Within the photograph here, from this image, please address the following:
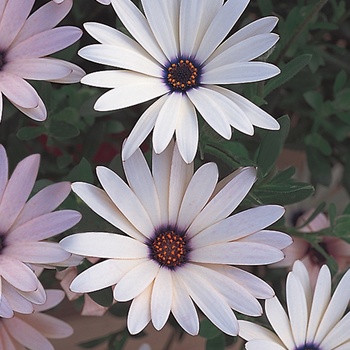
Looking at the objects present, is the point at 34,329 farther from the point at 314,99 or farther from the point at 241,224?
the point at 314,99

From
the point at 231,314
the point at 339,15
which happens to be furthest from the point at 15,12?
the point at 339,15

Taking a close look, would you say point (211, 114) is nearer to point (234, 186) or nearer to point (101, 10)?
point (234, 186)

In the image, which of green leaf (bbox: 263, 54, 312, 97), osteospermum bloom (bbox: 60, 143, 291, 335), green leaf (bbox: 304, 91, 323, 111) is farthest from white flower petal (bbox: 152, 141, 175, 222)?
green leaf (bbox: 304, 91, 323, 111)

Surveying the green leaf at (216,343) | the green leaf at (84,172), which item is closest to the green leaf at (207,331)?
the green leaf at (216,343)

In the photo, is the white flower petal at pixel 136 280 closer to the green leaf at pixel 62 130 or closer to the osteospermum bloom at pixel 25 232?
the osteospermum bloom at pixel 25 232

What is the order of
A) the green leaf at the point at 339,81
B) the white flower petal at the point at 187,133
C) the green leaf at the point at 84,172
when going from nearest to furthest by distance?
the white flower petal at the point at 187,133, the green leaf at the point at 84,172, the green leaf at the point at 339,81

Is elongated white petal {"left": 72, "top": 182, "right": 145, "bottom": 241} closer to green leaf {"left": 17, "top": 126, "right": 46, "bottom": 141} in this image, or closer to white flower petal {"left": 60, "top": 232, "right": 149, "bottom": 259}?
white flower petal {"left": 60, "top": 232, "right": 149, "bottom": 259}
